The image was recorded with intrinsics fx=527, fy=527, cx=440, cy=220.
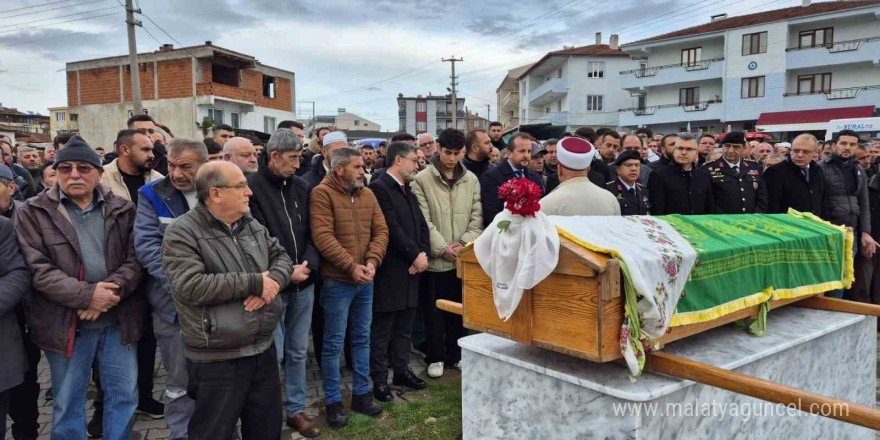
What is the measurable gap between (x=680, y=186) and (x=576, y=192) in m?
2.82

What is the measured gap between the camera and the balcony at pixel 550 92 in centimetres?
4366

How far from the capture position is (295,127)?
8742 millimetres

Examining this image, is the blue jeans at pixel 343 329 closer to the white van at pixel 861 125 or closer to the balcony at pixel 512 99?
the white van at pixel 861 125

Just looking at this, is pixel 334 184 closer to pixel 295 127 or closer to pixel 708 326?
pixel 708 326

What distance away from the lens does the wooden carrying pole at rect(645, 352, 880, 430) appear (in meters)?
1.99

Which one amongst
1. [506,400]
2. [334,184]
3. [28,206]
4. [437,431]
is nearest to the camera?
[506,400]

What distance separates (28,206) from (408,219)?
2695mm

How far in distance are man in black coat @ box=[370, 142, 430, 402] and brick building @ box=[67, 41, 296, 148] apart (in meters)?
31.4

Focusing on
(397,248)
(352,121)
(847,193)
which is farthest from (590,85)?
(352,121)

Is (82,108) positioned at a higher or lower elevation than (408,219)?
higher

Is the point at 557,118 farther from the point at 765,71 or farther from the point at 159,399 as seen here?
the point at 159,399

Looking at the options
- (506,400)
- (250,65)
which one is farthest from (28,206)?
(250,65)

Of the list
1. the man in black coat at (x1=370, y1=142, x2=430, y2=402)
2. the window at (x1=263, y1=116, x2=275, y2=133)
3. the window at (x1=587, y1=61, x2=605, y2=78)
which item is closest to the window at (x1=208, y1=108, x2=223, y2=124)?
the window at (x1=263, y1=116, x2=275, y2=133)

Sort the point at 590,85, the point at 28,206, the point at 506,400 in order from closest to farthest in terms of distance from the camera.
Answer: the point at 506,400 → the point at 28,206 → the point at 590,85
